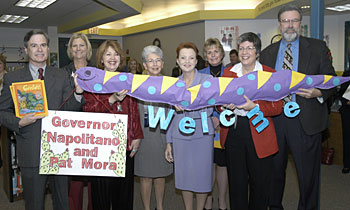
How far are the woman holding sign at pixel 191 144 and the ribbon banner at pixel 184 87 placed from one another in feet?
1.45

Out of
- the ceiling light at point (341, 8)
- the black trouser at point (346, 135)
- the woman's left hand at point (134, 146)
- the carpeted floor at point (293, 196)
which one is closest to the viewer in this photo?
the woman's left hand at point (134, 146)

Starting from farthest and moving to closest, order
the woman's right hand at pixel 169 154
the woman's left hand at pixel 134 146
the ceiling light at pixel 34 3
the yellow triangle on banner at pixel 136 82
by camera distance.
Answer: the ceiling light at pixel 34 3, the woman's right hand at pixel 169 154, the woman's left hand at pixel 134 146, the yellow triangle on banner at pixel 136 82

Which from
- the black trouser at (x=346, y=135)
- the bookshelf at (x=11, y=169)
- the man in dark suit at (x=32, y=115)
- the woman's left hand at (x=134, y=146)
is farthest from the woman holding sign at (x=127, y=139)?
the black trouser at (x=346, y=135)

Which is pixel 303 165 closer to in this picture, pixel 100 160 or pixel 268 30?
pixel 100 160

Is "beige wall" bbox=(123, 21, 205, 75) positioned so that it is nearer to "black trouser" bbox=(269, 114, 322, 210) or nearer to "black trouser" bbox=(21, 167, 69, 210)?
"black trouser" bbox=(269, 114, 322, 210)

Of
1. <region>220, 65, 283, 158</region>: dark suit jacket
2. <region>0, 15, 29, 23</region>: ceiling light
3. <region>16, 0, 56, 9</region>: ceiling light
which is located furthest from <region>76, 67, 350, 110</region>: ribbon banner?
<region>0, 15, 29, 23</region>: ceiling light

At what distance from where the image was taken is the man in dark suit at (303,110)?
2.42m

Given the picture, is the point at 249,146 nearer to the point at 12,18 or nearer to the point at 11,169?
the point at 11,169

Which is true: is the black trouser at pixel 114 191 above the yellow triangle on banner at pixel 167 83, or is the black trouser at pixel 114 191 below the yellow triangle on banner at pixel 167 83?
below

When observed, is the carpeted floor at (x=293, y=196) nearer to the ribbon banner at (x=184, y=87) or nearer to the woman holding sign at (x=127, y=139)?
the woman holding sign at (x=127, y=139)

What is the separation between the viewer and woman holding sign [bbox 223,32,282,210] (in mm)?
2305

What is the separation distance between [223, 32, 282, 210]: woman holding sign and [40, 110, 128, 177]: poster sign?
84 cm

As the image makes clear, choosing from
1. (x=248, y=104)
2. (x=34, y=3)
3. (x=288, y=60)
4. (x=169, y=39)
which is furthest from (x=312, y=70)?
(x=169, y=39)

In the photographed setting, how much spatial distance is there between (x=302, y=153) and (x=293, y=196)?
1664mm
